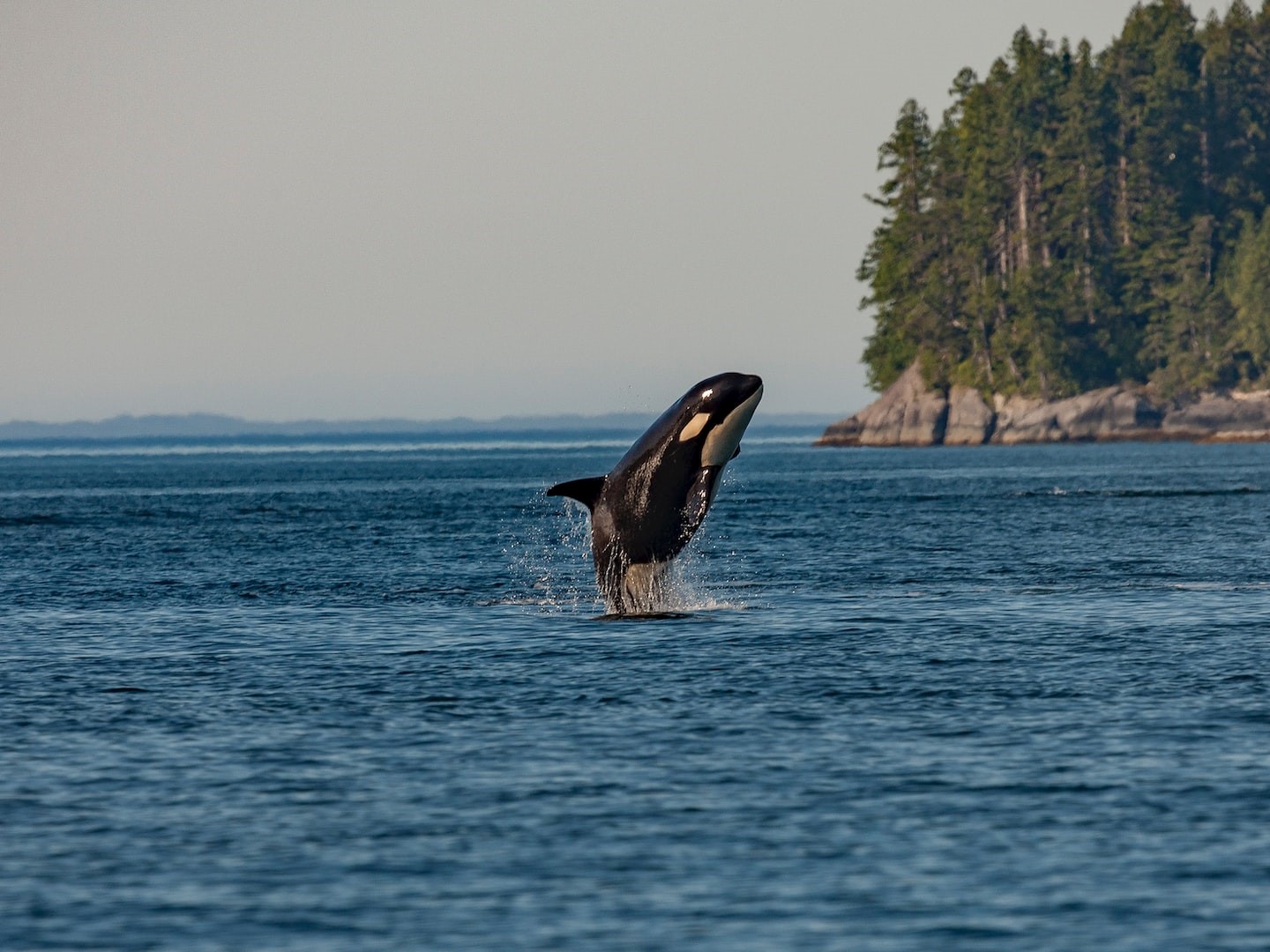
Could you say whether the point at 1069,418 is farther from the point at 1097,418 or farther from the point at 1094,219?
the point at 1094,219

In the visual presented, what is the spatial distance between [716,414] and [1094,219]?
160m

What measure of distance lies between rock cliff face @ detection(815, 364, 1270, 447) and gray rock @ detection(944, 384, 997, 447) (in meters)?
0.09

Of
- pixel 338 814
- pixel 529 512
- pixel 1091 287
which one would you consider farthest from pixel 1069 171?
pixel 338 814

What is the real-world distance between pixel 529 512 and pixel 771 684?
6050 centimetres

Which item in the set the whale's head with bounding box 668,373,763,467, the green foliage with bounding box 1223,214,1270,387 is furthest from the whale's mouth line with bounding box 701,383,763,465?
the green foliage with bounding box 1223,214,1270,387

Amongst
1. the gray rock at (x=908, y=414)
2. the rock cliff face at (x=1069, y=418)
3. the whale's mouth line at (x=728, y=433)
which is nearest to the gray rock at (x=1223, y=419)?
the rock cliff face at (x=1069, y=418)

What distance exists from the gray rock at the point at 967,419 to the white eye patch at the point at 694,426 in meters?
154

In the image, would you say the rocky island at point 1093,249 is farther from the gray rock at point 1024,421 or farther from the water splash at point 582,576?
the water splash at point 582,576

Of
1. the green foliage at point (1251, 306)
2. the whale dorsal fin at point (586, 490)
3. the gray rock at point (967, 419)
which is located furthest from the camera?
the gray rock at point (967, 419)

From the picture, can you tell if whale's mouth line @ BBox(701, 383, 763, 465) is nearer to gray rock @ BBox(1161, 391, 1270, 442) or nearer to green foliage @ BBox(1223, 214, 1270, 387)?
gray rock @ BBox(1161, 391, 1270, 442)

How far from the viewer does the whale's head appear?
2688 centimetres

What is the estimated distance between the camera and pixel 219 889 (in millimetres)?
14477

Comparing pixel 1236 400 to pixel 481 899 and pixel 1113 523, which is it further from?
pixel 481 899

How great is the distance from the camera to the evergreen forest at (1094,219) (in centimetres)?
17188
